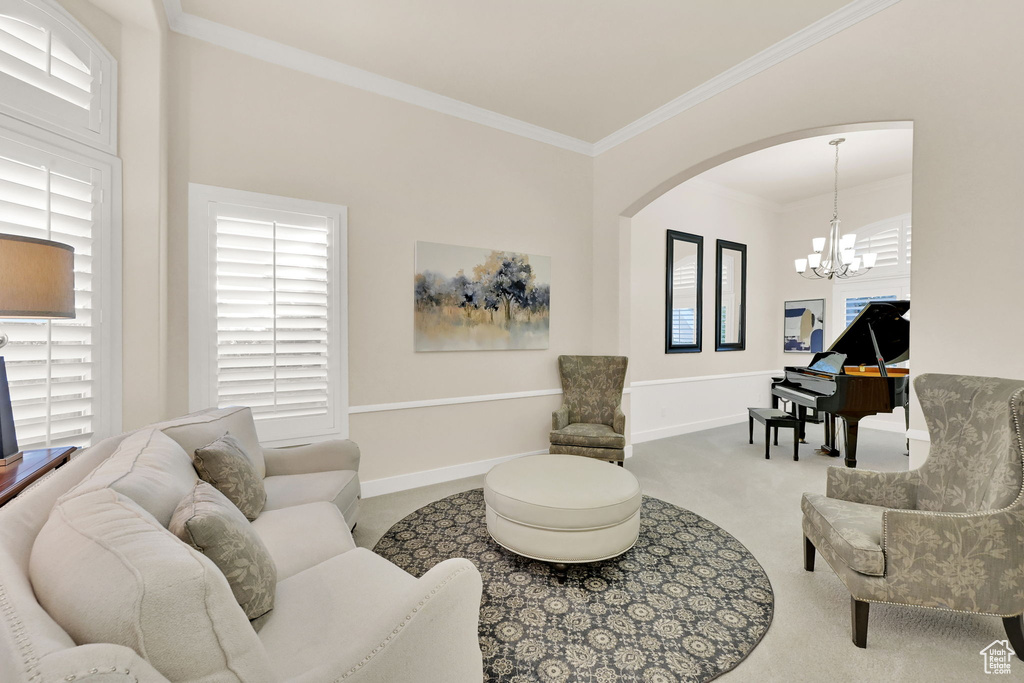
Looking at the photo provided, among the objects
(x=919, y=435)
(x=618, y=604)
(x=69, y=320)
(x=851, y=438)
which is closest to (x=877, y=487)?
(x=919, y=435)

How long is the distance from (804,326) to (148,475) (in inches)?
305

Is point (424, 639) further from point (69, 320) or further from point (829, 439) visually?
point (829, 439)

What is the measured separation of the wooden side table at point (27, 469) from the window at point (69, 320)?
1.03ft

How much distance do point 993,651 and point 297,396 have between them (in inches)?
159

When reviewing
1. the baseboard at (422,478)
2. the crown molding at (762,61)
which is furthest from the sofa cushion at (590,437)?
the crown molding at (762,61)

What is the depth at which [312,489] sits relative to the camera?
2.36 m

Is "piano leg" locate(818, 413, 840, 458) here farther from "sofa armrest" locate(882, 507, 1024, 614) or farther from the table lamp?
the table lamp

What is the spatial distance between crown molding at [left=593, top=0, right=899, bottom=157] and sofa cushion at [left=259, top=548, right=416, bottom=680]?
155 inches

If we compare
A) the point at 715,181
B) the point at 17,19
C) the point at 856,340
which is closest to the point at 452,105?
the point at 17,19

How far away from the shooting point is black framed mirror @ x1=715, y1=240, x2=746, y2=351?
6.06m

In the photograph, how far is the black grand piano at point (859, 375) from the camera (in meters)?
3.97

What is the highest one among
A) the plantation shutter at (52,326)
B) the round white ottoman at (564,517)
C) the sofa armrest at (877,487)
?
the plantation shutter at (52,326)

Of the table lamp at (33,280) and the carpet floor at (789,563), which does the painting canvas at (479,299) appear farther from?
the table lamp at (33,280)

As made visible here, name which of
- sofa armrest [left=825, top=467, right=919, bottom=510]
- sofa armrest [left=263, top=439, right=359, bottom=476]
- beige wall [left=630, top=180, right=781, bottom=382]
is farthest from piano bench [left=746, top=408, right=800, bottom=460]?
sofa armrest [left=263, top=439, right=359, bottom=476]
